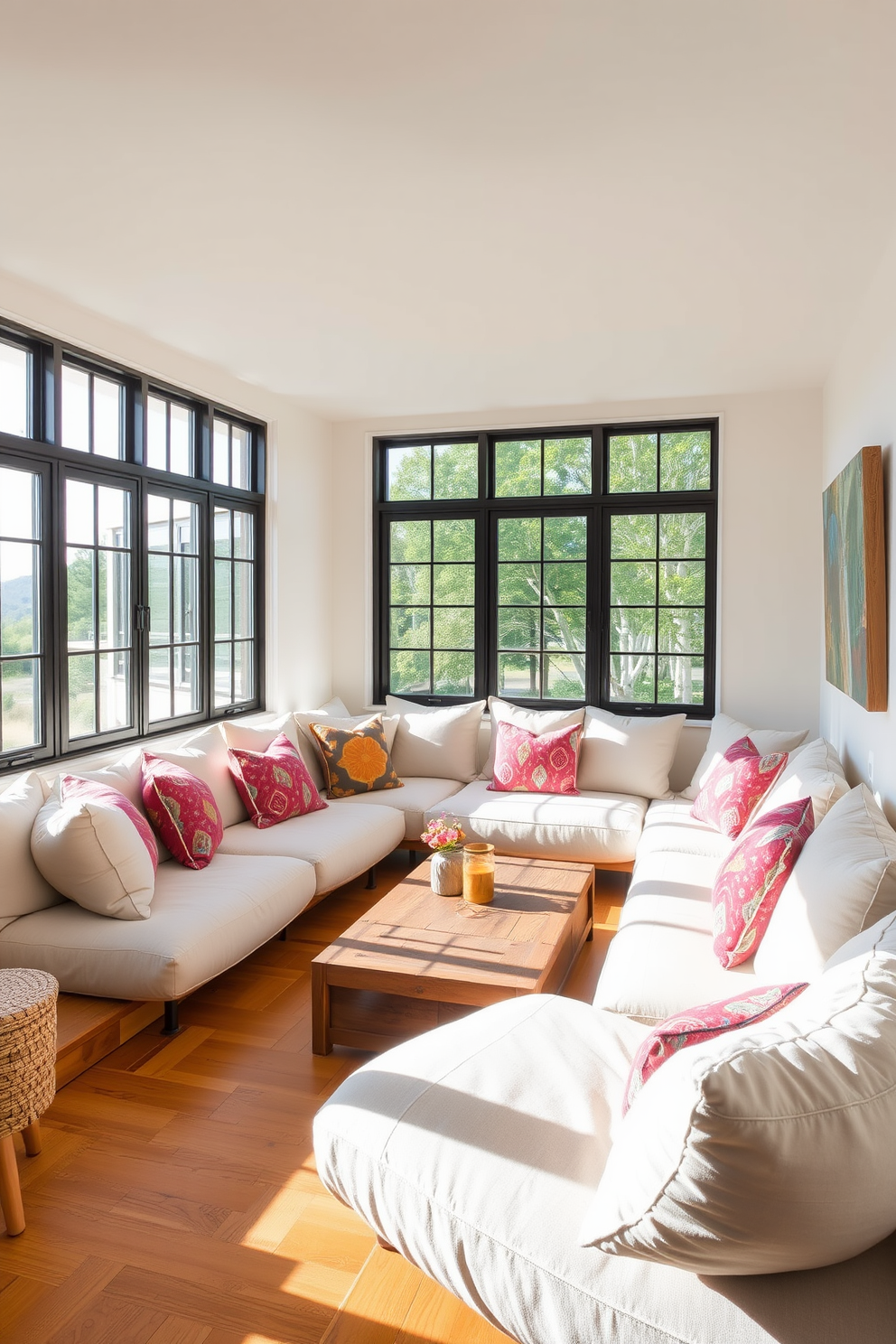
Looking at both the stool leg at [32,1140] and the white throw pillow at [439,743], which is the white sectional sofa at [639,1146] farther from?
the white throw pillow at [439,743]

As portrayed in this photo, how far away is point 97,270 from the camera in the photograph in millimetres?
3260

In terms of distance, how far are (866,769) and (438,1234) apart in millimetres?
2464

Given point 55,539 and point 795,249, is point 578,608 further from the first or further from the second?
point 55,539

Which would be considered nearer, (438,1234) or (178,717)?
(438,1234)

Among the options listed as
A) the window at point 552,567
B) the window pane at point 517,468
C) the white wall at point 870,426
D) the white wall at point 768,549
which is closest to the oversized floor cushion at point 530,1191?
the white wall at point 870,426

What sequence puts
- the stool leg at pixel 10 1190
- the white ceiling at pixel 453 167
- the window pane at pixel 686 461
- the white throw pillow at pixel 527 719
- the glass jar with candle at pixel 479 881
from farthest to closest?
the window pane at pixel 686 461 → the white throw pillow at pixel 527 719 → the glass jar with candle at pixel 479 881 → the stool leg at pixel 10 1190 → the white ceiling at pixel 453 167

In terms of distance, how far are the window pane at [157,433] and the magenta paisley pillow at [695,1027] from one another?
134 inches

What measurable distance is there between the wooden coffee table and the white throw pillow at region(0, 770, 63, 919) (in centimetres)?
103

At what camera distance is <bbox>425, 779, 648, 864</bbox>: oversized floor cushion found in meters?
4.32

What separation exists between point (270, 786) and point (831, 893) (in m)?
2.76

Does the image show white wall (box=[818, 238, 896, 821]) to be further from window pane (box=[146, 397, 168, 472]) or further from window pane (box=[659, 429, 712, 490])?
window pane (box=[146, 397, 168, 472])

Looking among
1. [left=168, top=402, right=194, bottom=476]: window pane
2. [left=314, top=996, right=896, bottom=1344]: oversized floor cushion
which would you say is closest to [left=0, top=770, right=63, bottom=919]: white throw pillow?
[left=314, top=996, right=896, bottom=1344]: oversized floor cushion

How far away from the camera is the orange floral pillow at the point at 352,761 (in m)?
4.87

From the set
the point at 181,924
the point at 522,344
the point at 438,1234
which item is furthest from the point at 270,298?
the point at 438,1234
